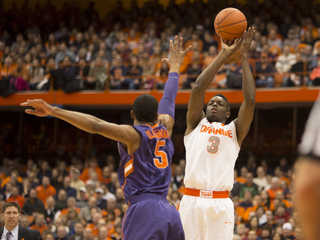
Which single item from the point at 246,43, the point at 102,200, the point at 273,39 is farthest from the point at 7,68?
the point at 246,43

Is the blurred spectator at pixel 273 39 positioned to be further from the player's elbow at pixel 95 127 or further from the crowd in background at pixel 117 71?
the player's elbow at pixel 95 127

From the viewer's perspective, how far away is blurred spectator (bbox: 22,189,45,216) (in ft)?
33.9

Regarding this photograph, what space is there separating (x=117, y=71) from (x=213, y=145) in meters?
9.16

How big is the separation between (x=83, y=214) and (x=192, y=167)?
19.6ft

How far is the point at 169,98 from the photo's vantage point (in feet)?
14.2

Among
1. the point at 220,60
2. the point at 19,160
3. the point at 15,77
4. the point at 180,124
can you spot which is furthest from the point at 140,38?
the point at 220,60

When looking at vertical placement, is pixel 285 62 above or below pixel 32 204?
above

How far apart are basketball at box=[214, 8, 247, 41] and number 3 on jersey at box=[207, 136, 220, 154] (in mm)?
1273

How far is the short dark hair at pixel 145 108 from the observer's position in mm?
3514

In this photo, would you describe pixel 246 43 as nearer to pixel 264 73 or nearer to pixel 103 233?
pixel 103 233

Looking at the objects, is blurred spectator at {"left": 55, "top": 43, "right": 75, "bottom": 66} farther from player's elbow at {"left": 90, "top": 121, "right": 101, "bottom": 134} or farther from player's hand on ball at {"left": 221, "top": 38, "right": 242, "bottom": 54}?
player's elbow at {"left": 90, "top": 121, "right": 101, "bottom": 134}

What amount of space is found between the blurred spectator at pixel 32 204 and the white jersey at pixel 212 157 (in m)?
6.60

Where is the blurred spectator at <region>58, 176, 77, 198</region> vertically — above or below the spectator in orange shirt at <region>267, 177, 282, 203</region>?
below

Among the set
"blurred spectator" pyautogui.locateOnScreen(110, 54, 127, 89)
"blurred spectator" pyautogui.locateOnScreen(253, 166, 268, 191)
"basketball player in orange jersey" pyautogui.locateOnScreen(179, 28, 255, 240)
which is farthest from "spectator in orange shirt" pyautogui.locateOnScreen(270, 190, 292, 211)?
"blurred spectator" pyautogui.locateOnScreen(110, 54, 127, 89)
